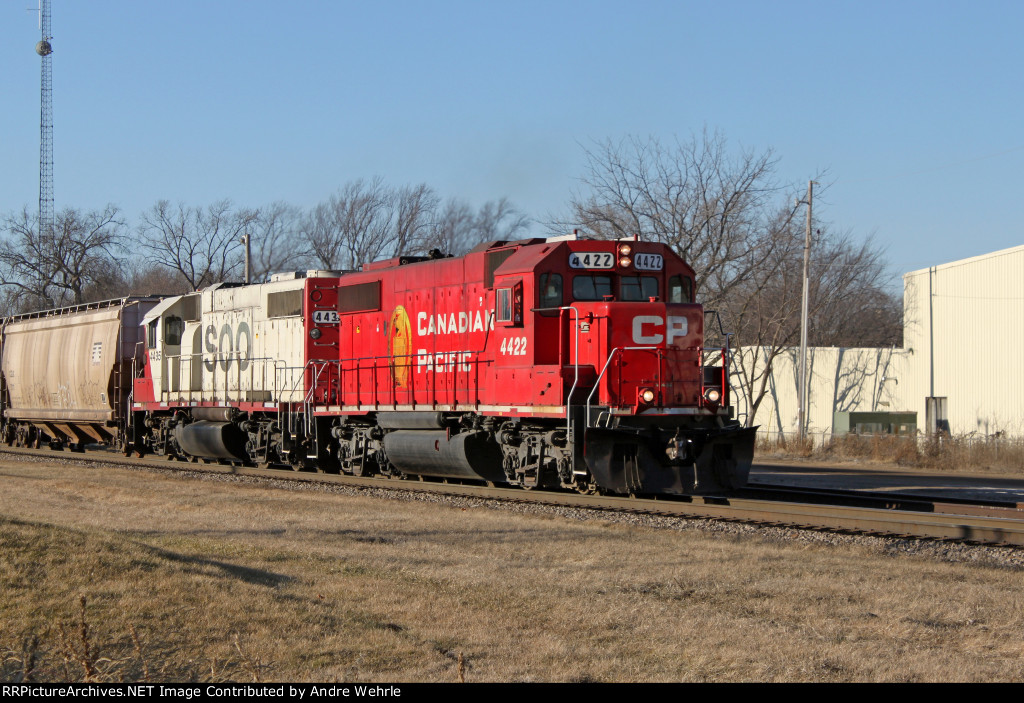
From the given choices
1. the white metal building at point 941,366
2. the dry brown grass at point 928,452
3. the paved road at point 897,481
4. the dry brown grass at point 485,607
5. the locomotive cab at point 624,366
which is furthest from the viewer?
the white metal building at point 941,366

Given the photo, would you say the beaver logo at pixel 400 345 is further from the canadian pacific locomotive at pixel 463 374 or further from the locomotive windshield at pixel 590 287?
the locomotive windshield at pixel 590 287

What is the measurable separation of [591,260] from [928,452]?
14369 mm

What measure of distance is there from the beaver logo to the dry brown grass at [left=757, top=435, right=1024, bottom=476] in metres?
13.6

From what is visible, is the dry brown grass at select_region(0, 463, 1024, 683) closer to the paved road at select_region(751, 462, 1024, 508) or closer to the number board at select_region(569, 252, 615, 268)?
the number board at select_region(569, 252, 615, 268)

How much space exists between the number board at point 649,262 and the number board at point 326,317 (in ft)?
24.5

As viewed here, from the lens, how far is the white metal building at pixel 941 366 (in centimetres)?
3203

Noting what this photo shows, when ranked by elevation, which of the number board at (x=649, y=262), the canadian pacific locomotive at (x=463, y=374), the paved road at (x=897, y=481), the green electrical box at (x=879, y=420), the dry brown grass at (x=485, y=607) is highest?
the number board at (x=649, y=262)

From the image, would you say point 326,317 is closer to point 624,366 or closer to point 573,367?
point 573,367

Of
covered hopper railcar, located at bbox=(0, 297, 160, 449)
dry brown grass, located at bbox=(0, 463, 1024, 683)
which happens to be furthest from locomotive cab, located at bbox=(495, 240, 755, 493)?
covered hopper railcar, located at bbox=(0, 297, 160, 449)

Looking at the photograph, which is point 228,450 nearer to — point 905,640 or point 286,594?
point 286,594

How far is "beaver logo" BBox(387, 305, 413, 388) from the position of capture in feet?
57.7

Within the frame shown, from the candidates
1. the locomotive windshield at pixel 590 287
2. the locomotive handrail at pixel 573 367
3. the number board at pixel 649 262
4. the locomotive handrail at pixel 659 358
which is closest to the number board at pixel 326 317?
the locomotive handrail at pixel 573 367

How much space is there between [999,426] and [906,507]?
21316mm
